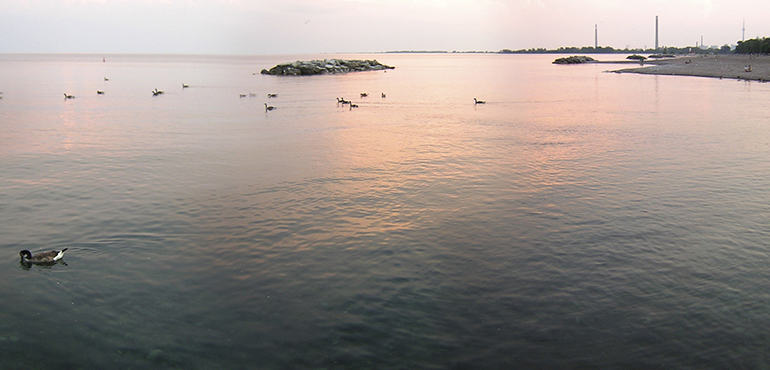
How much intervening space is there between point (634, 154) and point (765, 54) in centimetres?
17840

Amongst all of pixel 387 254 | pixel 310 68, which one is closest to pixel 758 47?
pixel 310 68

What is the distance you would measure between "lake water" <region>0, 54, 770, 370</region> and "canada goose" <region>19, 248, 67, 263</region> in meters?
0.22

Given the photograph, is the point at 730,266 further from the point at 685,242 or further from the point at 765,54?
the point at 765,54

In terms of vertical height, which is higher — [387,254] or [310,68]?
[310,68]

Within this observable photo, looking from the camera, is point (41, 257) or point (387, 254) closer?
point (41, 257)

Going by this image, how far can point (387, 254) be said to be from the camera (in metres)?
14.3

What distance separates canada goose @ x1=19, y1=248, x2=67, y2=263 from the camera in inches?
534

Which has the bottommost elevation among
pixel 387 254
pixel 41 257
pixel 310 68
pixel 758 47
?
pixel 387 254

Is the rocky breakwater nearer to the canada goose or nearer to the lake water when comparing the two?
the lake water

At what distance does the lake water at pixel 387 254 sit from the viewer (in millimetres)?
10094

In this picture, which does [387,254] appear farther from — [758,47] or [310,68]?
[758,47]

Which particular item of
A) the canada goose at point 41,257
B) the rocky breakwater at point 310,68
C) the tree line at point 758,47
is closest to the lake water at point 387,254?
the canada goose at point 41,257

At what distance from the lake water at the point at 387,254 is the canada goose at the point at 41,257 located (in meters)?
0.22

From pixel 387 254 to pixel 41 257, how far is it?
895 centimetres
